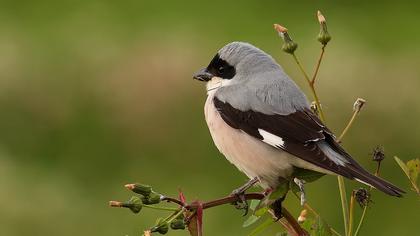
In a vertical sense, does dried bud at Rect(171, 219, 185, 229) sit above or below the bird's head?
below

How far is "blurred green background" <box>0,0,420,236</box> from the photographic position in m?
5.68

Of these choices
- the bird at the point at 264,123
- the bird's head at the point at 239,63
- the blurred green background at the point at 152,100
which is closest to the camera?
the bird at the point at 264,123

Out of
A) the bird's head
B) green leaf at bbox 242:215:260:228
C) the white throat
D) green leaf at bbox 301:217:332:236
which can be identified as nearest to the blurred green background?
the white throat

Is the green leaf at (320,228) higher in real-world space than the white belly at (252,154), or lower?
lower

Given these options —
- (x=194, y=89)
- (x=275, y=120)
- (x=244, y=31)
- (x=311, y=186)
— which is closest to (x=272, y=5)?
(x=244, y=31)

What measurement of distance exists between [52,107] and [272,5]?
2249 mm

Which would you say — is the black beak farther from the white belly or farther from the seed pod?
the seed pod

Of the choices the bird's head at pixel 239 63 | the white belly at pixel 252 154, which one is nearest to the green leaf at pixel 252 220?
the white belly at pixel 252 154

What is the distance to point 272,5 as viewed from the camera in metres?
8.23

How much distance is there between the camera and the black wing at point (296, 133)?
270 cm

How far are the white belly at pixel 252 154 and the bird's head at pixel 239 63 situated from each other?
0.40 feet

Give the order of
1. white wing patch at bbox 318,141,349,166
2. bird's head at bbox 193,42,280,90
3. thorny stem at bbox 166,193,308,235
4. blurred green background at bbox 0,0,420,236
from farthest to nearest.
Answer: blurred green background at bbox 0,0,420,236, bird's head at bbox 193,42,280,90, white wing patch at bbox 318,141,349,166, thorny stem at bbox 166,193,308,235

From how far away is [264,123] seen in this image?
9.57 feet

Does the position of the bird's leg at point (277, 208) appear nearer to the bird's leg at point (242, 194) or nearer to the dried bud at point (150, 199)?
the bird's leg at point (242, 194)
